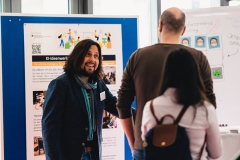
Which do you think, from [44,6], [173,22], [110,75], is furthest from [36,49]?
[173,22]

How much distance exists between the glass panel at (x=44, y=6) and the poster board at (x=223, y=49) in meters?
1.49

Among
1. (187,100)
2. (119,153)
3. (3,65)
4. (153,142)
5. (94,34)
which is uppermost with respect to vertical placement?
(94,34)

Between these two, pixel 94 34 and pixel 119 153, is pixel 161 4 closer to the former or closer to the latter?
pixel 94 34

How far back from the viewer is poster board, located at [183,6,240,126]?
130 inches

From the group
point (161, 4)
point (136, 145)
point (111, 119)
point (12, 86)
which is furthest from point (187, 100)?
point (161, 4)

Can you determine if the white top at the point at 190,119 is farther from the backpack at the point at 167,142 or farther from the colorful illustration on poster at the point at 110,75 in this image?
the colorful illustration on poster at the point at 110,75

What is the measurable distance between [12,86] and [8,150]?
0.52 m

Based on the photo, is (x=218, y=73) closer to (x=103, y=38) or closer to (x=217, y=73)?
(x=217, y=73)

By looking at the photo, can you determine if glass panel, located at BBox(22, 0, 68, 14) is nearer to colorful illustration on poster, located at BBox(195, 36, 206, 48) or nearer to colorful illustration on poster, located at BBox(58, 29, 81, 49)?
colorful illustration on poster, located at BBox(58, 29, 81, 49)

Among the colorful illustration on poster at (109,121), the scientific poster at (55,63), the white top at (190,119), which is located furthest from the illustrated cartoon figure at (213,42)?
the white top at (190,119)

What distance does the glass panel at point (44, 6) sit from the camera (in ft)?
12.3

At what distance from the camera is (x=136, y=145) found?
2090mm

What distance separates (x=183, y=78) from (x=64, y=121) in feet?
3.68

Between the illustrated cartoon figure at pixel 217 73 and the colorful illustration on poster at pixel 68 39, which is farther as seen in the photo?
the illustrated cartoon figure at pixel 217 73
